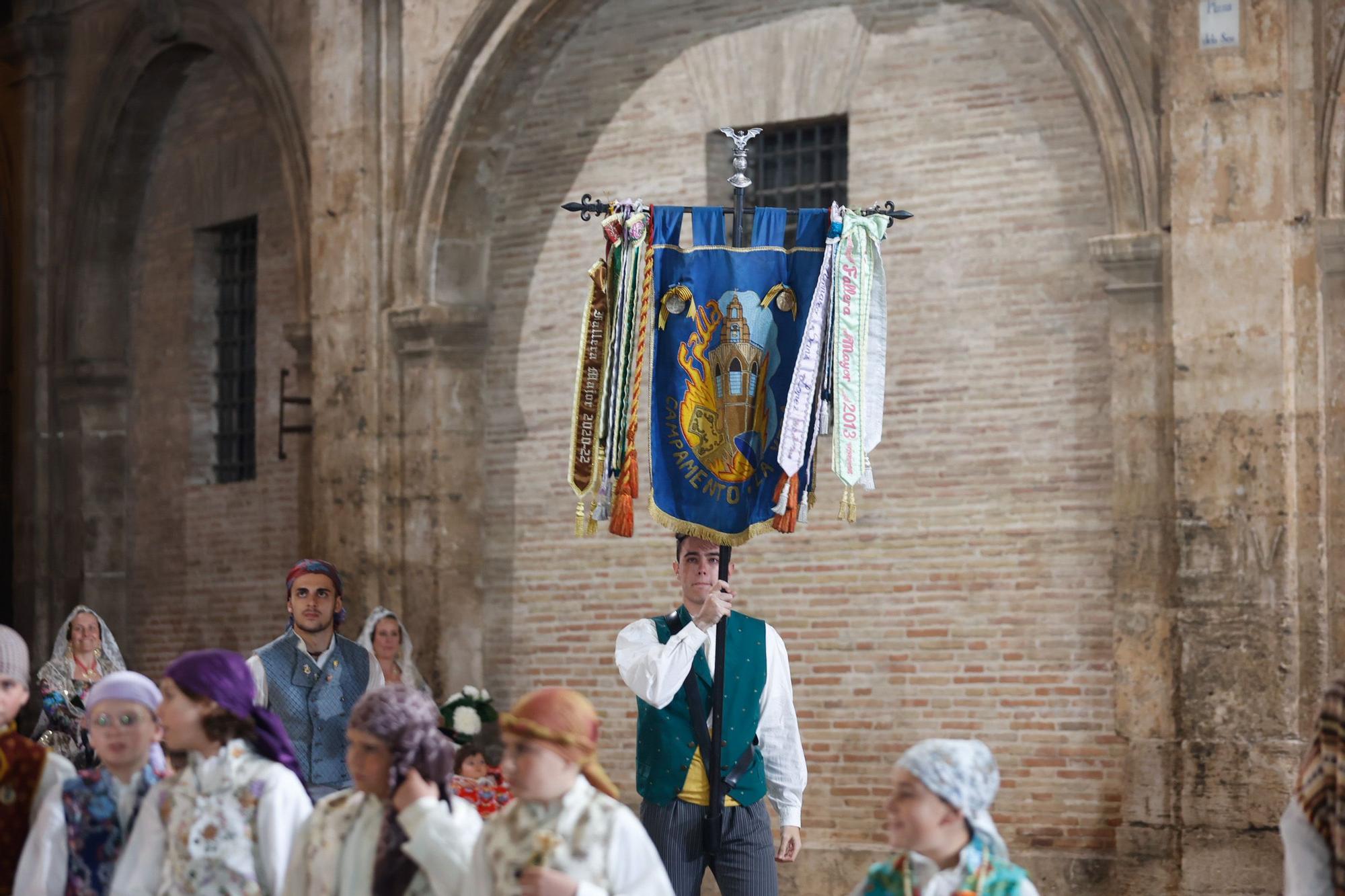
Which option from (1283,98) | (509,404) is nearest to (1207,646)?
(1283,98)

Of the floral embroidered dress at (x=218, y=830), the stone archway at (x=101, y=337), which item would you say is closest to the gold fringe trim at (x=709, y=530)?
the floral embroidered dress at (x=218, y=830)

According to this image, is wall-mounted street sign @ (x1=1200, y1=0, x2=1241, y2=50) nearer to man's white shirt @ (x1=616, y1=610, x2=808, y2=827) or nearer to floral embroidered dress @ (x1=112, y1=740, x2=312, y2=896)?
man's white shirt @ (x1=616, y1=610, x2=808, y2=827)

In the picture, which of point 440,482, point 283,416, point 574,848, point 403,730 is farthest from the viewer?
point 283,416

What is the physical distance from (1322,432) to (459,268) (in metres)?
5.40

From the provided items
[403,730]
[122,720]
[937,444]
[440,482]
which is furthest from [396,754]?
[440,482]

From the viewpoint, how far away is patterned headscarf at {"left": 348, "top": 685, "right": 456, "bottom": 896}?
430cm

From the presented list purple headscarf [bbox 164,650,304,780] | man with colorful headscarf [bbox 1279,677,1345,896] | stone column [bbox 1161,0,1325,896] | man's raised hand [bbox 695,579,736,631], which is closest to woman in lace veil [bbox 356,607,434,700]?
stone column [bbox 1161,0,1325,896]

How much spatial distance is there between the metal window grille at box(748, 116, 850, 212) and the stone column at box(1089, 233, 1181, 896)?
1.94 m

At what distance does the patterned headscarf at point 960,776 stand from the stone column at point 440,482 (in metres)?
7.68

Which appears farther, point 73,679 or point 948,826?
point 73,679

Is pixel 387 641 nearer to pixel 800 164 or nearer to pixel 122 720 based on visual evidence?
pixel 800 164

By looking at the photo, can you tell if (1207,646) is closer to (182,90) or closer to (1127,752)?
(1127,752)

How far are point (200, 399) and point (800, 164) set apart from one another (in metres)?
5.61

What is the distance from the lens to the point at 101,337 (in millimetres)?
14789
